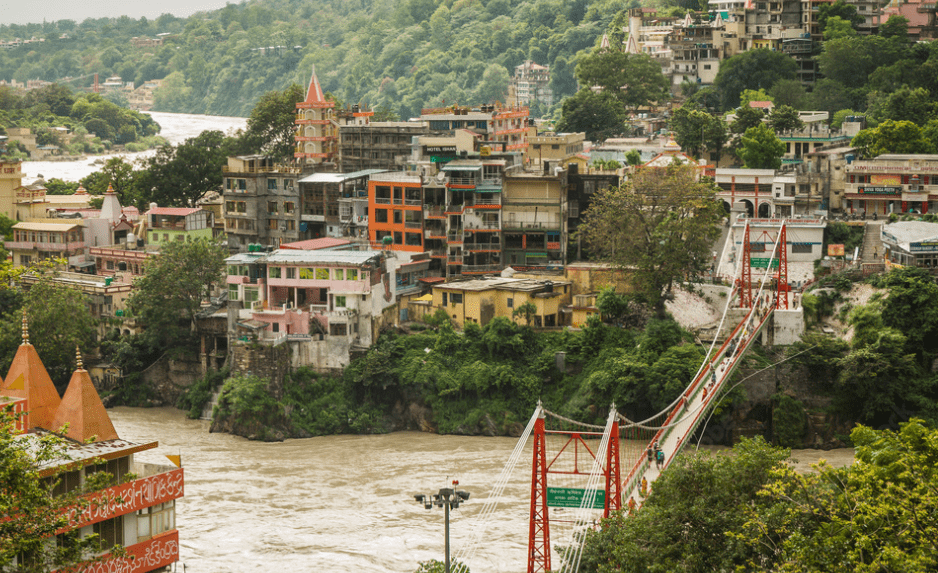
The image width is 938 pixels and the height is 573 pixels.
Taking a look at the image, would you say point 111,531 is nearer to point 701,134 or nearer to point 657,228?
point 657,228

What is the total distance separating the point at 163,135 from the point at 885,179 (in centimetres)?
7075

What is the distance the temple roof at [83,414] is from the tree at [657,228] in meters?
16.6

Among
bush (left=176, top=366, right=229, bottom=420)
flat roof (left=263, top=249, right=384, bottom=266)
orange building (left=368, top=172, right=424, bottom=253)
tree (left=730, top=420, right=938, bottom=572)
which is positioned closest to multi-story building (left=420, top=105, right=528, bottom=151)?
orange building (left=368, top=172, right=424, bottom=253)

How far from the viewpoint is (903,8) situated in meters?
60.2

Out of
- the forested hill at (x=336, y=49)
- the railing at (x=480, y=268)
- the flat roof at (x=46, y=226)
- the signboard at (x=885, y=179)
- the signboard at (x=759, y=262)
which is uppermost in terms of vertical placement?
the forested hill at (x=336, y=49)

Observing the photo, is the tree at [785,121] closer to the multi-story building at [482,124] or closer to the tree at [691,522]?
the multi-story building at [482,124]

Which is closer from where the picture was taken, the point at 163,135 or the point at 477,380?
the point at 477,380

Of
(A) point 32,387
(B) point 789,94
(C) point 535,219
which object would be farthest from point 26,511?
(B) point 789,94

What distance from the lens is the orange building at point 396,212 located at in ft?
124

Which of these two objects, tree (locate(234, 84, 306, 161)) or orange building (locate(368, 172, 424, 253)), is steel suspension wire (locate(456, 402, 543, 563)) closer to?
orange building (locate(368, 172, 424, 253))

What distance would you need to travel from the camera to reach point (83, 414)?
765 inches

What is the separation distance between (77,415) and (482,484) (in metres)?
10.4

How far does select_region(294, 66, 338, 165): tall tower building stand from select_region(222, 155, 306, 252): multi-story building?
12.0ft

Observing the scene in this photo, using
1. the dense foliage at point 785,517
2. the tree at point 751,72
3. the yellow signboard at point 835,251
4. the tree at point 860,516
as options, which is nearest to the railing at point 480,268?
the yellow signboard at point 835,251
